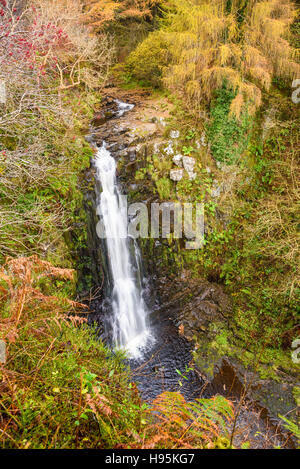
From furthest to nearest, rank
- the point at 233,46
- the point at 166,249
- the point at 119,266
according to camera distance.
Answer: the point at 166,249, the point at 119,266, the point at 233,46

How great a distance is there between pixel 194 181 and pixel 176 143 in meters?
1.33

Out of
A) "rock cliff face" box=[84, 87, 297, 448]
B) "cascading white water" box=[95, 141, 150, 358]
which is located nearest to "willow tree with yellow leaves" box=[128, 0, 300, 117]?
"rock cliff face" box=[84, 87, 297, 448]

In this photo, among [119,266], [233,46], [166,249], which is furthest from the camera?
[166,249]

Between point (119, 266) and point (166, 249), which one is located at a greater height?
point (166, 249)

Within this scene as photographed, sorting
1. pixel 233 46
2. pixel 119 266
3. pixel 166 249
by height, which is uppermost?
pixel 233 46

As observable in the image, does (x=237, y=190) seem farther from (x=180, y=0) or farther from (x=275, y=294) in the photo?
(x=180, y=0)

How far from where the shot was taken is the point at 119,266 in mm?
6871

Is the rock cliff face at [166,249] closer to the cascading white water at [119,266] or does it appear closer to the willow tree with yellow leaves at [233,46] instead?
the cascading white water at [119,266]

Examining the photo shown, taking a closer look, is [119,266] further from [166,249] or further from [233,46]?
[233,46]

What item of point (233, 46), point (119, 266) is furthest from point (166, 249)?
point (233, 46)

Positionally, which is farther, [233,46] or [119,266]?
[119,266]

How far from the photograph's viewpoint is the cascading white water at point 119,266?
6594 mm

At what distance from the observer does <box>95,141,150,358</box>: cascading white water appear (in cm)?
659
